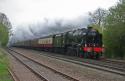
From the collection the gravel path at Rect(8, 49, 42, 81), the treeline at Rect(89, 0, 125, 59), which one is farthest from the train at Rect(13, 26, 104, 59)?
the gravel path at Rect(8, 49, 42, 81)

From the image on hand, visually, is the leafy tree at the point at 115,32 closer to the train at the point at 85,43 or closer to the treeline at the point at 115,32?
the treeline at the point at 115,32

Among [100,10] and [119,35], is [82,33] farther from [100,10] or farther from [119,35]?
[100,10]

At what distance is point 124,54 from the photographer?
37750 millimetres

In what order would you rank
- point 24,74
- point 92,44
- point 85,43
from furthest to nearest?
point 92,44, point 85,43, point 24,74

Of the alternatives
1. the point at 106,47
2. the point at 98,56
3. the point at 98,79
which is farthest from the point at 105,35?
the point at 98,79

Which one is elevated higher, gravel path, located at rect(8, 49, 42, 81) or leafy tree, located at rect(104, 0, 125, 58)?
leafy tree, located at rect(104, 0, 125, 58)

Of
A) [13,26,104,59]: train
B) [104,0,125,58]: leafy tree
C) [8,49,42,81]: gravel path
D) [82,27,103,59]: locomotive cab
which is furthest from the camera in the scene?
[104,0,125,58]: leafy tree

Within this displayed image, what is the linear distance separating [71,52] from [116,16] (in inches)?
274

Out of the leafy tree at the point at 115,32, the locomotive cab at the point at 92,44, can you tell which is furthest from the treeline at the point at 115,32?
the locomotive cab at the point at 92,44

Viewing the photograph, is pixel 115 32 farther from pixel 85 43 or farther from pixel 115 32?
pixel 85 43

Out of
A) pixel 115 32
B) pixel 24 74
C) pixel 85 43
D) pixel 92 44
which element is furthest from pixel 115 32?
pixel 24 74

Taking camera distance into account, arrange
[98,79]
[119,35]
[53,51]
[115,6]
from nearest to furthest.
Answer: [98,79] → [119,35] → [115,6] → [53,51]

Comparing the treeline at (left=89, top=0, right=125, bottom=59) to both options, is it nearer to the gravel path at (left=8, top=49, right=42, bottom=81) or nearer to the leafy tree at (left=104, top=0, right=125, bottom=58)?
the leafy tree at (left=104, top=0, right=125, bottom=58)

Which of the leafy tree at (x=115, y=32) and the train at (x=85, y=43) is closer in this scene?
the train at (x=85, y=43)
